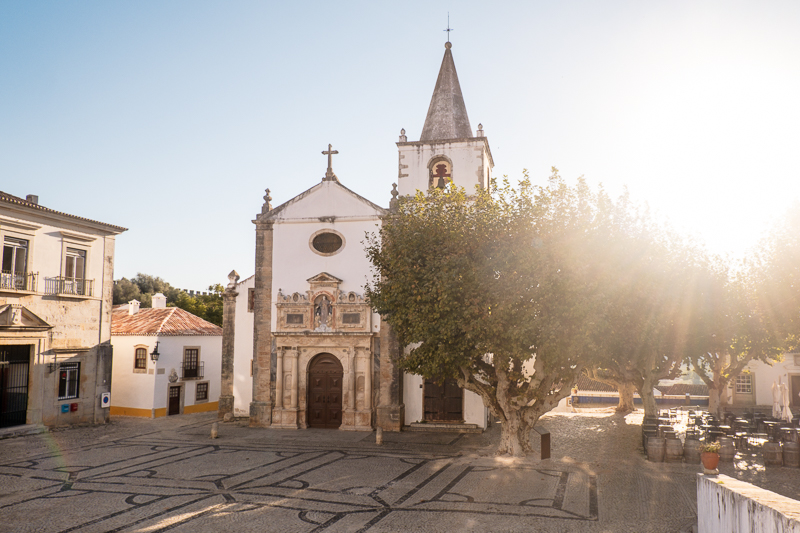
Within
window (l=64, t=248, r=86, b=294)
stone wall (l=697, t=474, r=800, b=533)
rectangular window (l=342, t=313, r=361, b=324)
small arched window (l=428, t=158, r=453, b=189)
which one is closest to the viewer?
stone wall (l=697, t=474, r=800, b=533)

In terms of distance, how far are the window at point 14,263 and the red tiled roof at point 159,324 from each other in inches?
315

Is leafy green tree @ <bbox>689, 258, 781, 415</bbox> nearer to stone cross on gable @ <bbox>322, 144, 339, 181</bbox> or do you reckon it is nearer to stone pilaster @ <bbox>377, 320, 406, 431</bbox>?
stone pilaster @ <bbox>377, 320, 406, 431</bbox>

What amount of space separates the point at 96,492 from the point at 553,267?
12.6m

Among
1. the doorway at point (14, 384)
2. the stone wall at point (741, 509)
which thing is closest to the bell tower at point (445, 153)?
the doorway at point (14, 384)

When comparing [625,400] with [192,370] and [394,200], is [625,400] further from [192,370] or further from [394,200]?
→ [192,370]

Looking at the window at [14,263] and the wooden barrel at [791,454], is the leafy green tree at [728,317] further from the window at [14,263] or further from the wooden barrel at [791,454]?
the window at [14,263]

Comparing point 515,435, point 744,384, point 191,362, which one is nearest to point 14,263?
point 191,362

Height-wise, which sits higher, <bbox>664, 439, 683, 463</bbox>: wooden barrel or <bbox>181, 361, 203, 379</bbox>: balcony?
<bbox>181, 361, 203, 379</bbox>: balcony

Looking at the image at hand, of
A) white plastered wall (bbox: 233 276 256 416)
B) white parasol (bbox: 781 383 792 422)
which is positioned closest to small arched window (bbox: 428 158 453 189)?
white plastered wall (bbox: 233 276 256 416)

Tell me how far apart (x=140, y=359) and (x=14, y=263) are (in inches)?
363

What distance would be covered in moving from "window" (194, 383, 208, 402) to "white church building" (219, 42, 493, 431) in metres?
6.82

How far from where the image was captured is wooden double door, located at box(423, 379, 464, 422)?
24375 mm

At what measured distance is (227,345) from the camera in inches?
1047

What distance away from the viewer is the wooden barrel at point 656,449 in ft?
57.0
